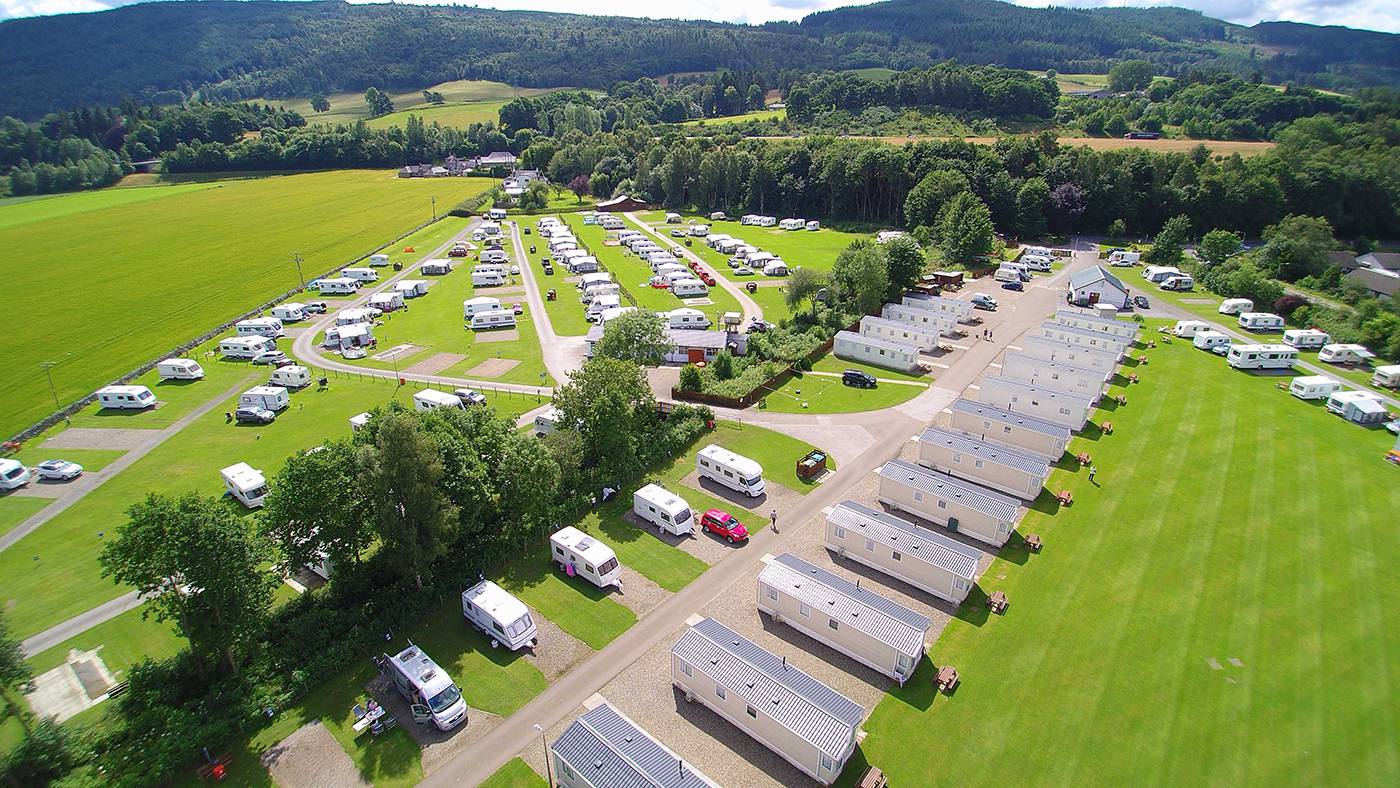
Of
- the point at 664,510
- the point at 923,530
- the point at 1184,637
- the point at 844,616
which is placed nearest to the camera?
the point at 844,616

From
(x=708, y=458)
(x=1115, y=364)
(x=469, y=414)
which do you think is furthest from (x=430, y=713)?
(x=1115, y=364)

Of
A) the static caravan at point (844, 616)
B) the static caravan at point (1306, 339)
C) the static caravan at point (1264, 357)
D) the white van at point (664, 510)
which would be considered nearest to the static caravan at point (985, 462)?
the static caravan at point (844, 616)

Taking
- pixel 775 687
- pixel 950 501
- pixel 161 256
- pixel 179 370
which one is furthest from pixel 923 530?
pixel 161 256

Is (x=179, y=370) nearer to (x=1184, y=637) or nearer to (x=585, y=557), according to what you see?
(x=585, y=557)

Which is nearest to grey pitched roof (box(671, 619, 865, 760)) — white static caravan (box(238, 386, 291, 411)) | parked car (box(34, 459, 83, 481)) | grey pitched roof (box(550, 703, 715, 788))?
grey pitched roof (box(550, 703, 715, 788))

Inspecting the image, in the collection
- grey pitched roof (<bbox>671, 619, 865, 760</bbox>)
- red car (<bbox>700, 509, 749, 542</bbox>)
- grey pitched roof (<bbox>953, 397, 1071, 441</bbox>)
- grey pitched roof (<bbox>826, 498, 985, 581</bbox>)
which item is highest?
grey pitched roof (<bbox>671, 619, 865, 760</bbox>)

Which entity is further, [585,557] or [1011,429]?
[1011,429]

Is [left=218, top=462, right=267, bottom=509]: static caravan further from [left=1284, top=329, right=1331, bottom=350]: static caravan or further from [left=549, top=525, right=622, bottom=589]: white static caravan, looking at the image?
[left=1284, top=329, right=1331, bottom=350]: static caravan
